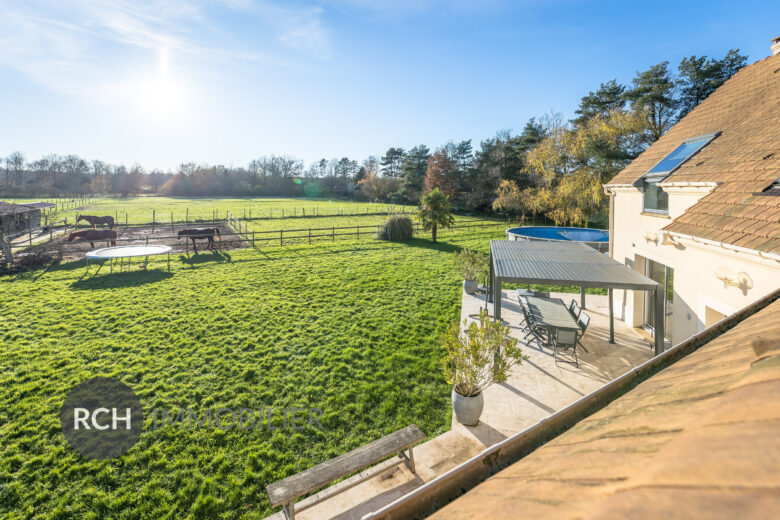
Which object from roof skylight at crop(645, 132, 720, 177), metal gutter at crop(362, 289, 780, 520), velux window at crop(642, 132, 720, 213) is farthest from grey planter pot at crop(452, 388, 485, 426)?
roof skylight at crop(645, 132, 720, 177)

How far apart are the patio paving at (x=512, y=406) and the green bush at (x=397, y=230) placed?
13688mm

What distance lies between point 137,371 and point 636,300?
38.0 feet

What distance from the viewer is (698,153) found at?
21.9 ft

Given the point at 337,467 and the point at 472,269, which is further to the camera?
the point at 472,269

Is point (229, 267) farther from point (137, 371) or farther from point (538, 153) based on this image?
point (538, 153)

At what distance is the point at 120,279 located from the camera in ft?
43.0

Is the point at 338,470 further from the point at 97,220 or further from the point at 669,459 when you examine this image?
the point at 97,220

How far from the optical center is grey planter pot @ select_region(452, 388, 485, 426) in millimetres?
5148

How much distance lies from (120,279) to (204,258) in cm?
419

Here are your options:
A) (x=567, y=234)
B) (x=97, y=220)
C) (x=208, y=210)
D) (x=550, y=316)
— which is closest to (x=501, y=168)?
(x=567, y=234)

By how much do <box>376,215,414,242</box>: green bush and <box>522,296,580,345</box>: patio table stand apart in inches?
561

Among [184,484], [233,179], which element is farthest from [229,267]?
[233,179]

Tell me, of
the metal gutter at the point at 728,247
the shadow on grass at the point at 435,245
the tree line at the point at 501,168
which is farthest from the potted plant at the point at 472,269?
the tree line at the point at 501,168

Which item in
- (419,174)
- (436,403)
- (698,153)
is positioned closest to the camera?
(436,403)
